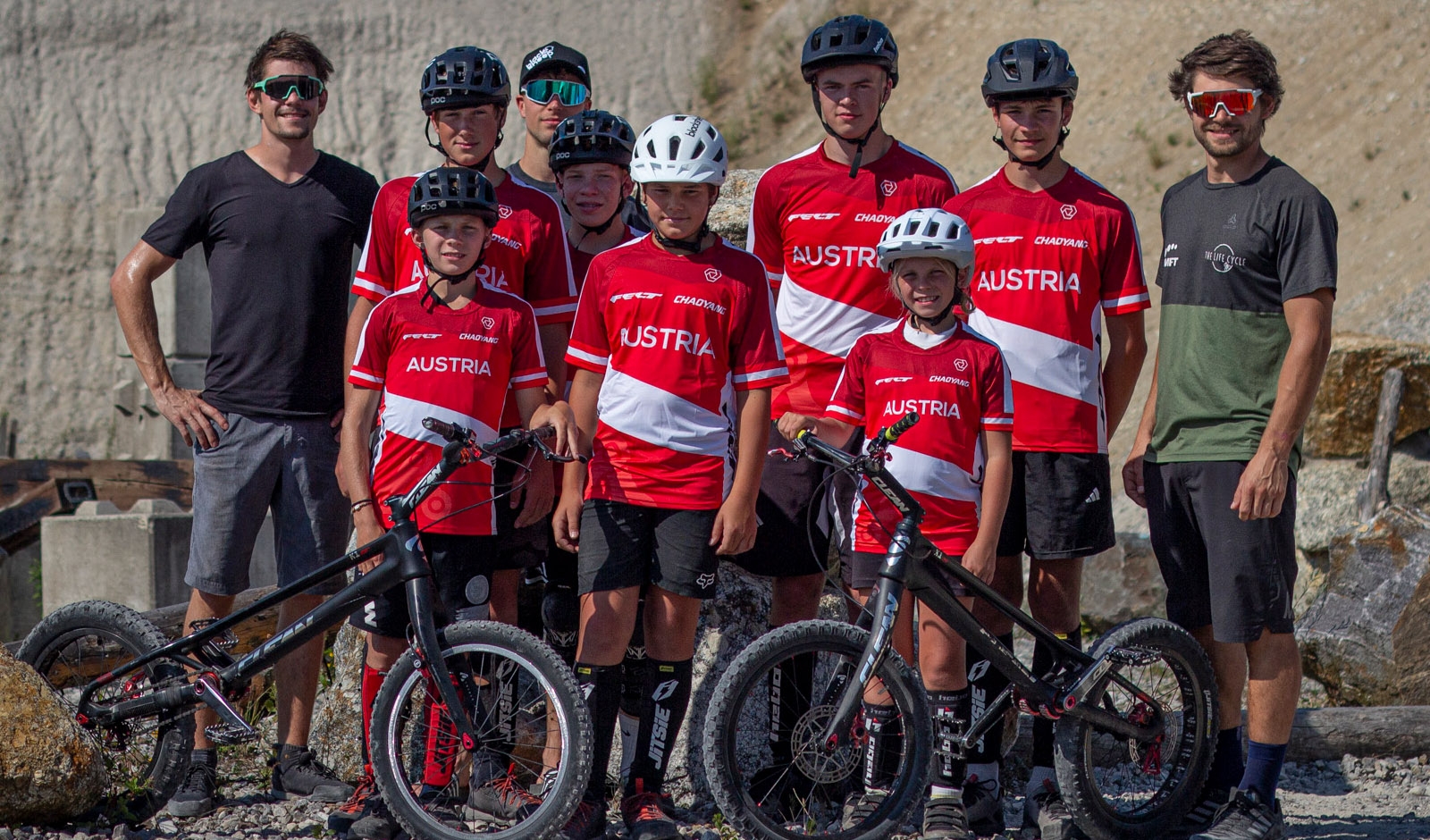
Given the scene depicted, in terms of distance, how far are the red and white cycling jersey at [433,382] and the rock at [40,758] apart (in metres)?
1.37

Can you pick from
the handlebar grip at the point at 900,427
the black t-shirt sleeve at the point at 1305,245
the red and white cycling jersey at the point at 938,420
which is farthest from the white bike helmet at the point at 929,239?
the black t-shirt sleeve at the point at 1305,245

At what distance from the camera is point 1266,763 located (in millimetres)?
5188

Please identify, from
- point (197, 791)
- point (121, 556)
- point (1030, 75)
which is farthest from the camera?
point (121, 556)

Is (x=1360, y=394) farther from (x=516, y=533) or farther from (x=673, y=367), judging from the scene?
(x=516, y=533)

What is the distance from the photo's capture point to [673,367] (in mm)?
5074

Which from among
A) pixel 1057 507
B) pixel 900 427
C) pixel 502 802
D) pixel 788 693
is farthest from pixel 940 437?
pixel 502 802

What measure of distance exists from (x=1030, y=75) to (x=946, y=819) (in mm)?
2730

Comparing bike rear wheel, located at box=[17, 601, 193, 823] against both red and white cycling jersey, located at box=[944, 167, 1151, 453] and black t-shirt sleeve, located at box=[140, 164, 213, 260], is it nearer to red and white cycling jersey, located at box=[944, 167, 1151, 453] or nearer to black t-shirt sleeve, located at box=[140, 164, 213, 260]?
black t-shirt sleeve, located at box=[140, 164, 213, 260]

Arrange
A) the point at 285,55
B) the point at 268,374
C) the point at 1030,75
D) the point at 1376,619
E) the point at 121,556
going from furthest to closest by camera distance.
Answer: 1. the point at 121,556
2. the point at 1376,619
3. the point at 285,55
4. the point at 268,374
5. the point at 1030,75

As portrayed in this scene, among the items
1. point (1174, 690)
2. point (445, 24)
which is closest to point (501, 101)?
point (1174, 690)

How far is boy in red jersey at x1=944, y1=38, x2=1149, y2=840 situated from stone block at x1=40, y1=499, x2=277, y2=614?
794 cm

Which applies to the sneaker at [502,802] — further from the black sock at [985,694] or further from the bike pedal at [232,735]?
the black sock at [985,694]

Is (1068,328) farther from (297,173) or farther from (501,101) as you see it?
(297,173)

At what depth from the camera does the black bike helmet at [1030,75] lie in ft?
18.0
